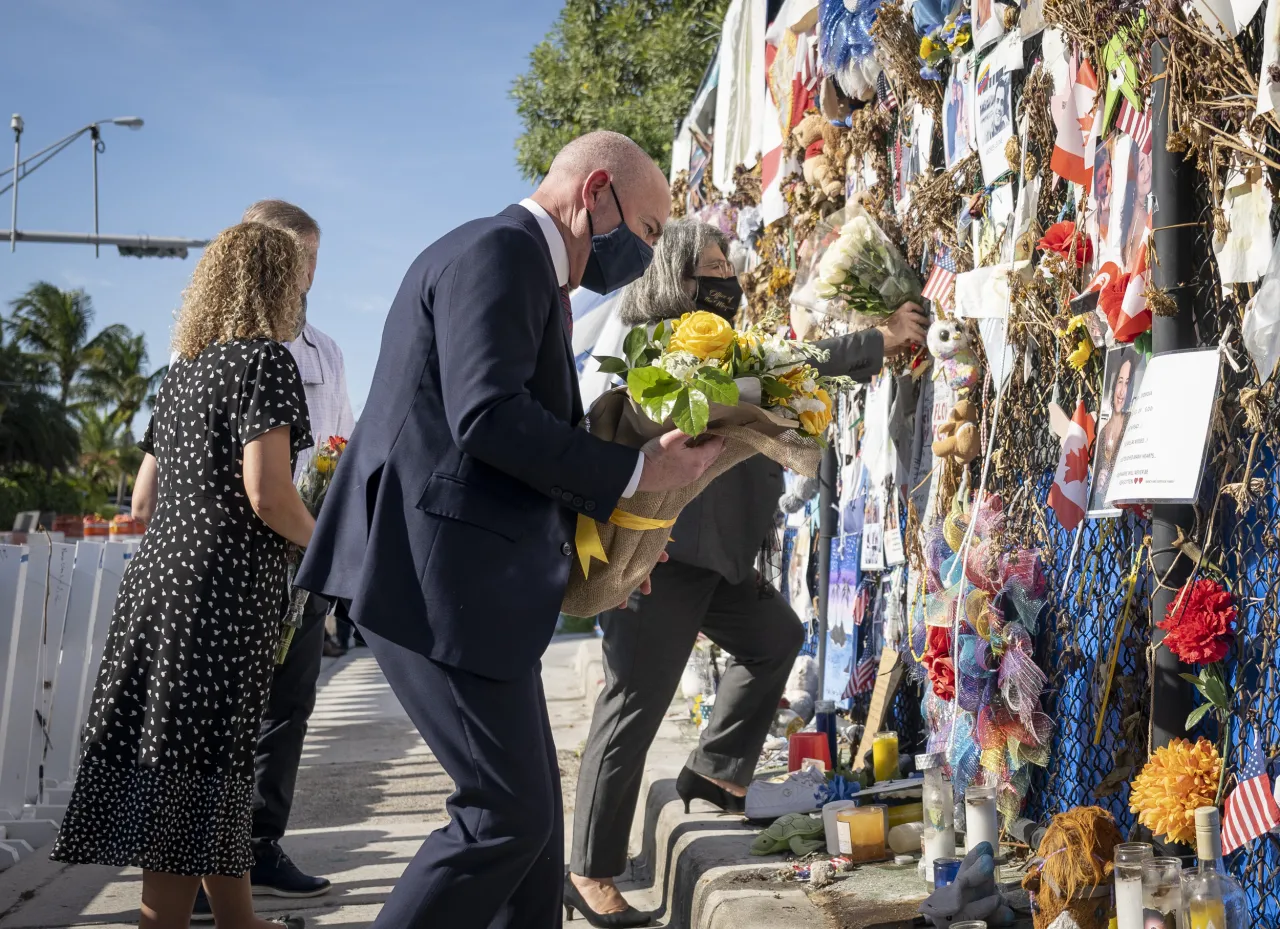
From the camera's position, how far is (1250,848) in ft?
8.98

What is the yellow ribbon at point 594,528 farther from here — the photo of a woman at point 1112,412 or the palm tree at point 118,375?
the palm tree at point 118,375

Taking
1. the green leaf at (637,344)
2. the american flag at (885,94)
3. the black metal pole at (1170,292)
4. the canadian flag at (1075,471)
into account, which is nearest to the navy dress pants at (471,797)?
the green leaf at (637,344)

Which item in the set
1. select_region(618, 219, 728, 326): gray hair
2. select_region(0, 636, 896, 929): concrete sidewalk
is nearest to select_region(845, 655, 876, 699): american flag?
select_region(0, 636, 896, 929): concrete sidewalk

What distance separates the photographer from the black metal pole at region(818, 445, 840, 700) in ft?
19.1

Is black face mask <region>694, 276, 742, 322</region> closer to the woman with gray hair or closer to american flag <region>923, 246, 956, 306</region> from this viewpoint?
the woman with gray hair

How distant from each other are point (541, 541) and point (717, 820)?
231cm

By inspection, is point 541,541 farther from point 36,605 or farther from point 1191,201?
point 36,605

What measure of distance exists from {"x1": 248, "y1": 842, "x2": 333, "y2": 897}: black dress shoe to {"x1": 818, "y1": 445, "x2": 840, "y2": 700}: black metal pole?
8.42ft

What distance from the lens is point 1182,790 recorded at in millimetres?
2760

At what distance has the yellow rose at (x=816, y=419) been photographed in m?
2.62

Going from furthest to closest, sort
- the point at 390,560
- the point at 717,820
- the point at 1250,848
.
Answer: the point at 717,820 < the point at 1250,848 < the point at 390,560

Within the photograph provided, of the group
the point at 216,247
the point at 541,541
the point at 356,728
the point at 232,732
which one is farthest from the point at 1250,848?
the point at 356,728

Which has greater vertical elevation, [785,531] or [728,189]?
[728,189]

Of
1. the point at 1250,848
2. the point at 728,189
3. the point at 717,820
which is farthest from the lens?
the point at 728,189
